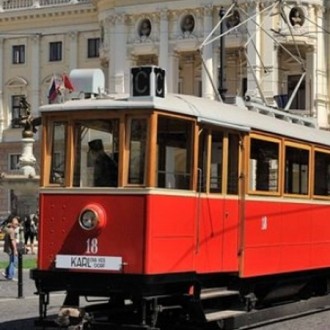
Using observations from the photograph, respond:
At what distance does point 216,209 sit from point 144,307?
1.69 metres

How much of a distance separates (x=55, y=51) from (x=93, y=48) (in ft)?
10.3

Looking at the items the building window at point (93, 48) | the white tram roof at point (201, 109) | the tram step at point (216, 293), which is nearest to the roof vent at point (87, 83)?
the white tram roof at point (201, 109)

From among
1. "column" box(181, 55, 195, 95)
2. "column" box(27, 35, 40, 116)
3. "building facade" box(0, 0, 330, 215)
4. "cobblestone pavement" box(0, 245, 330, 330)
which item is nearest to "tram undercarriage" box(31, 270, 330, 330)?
"cobblestone pavement" box(0, 245, 330, 330)

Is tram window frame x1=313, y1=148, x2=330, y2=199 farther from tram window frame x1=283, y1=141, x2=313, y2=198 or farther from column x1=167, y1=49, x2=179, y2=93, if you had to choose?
column x1=167, y1=49, x2=179, y2=93

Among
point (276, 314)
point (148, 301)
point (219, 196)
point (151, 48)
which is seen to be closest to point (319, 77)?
point (151, 48)

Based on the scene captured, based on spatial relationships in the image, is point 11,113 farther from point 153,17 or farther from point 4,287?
point 4,287

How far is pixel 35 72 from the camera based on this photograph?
246 feet

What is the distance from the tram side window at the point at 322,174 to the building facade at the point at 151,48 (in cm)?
3657

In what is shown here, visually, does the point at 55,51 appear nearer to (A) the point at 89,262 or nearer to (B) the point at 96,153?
(B) the point at 96,153

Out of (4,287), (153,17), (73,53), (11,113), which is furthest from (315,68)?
(4,287)

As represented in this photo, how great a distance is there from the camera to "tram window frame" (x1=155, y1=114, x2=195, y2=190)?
1172 centimetres

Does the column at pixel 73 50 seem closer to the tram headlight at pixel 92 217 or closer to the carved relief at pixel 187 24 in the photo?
the carved relief at pixel 187 24

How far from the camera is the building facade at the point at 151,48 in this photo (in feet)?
199

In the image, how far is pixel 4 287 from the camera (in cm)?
2222
